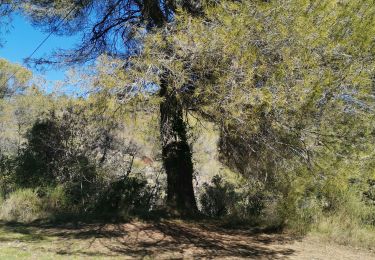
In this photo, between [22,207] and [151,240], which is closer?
[151,240]

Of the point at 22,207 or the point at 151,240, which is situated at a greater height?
the point at 22,207

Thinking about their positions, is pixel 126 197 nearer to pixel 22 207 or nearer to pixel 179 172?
pixel 179 172

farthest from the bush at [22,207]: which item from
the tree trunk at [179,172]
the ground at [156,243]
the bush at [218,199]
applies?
the bush at [218,199]

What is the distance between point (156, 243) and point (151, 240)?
231 mm

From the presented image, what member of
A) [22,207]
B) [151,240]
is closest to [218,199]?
[151,240]

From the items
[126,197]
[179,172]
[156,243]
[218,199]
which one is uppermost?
[179,172]

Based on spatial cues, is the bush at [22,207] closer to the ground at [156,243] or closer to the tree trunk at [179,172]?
the ground at [156,243]

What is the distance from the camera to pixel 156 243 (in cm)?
885

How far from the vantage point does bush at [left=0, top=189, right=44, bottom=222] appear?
11086 mm

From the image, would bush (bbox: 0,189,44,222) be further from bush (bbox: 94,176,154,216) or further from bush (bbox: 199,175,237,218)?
bush (bbox: 199,175,237,218)

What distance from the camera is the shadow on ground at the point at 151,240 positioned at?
26.9 ft

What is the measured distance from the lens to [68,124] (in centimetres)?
1320

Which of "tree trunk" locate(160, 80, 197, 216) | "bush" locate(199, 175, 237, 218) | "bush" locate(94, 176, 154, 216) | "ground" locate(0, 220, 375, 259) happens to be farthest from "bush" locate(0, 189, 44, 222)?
"bush" locate(199, 175, 237, 218)

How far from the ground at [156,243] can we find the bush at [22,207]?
0.87 meters
